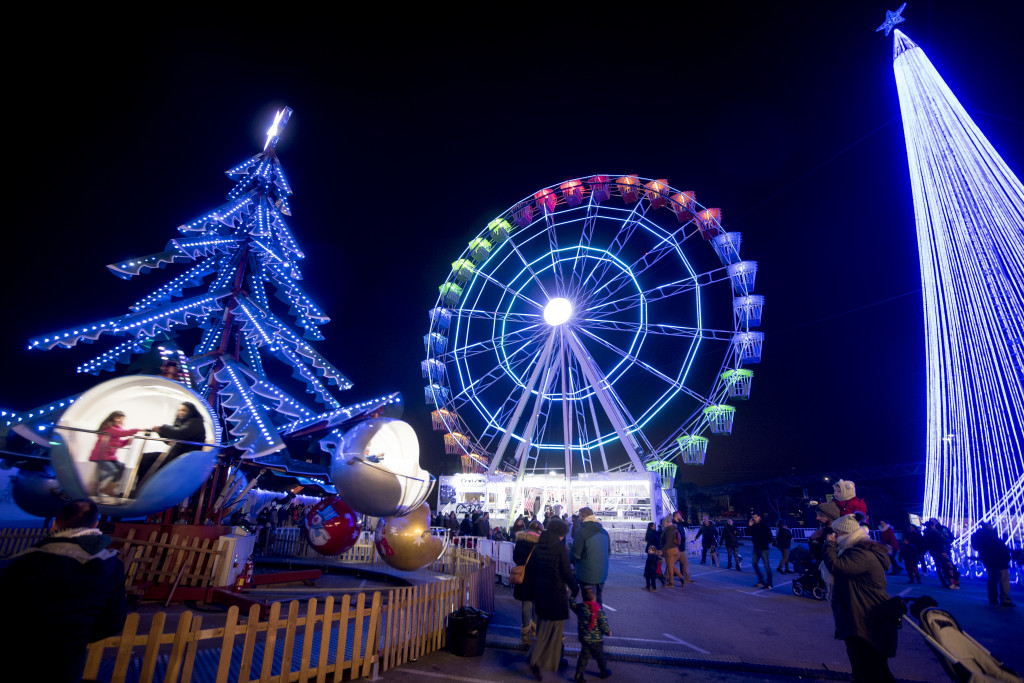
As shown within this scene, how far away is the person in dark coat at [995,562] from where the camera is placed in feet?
28.3

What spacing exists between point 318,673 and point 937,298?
52.9 feet

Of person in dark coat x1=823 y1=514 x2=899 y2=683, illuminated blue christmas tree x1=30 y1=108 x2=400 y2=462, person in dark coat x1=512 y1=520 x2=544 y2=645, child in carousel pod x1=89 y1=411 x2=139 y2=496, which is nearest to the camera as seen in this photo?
person in dark coat x1=823 y1=514 x2=899 y2=683

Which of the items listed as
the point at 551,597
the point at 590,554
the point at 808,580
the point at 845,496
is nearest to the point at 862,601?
the point at 845,496

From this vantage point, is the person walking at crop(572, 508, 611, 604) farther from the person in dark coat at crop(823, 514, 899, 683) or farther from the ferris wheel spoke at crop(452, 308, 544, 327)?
the ferris wheel spoke at crop(452, 308, 544, 327)

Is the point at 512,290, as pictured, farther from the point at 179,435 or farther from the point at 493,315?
the point at 179,435

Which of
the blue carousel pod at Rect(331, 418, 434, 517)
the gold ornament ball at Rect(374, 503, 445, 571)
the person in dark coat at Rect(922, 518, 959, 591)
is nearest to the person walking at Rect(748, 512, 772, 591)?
the person in dark coat at Rect(922, 518, 959, 591)

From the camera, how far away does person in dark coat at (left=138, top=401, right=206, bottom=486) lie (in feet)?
13.9

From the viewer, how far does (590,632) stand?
15.3 feet

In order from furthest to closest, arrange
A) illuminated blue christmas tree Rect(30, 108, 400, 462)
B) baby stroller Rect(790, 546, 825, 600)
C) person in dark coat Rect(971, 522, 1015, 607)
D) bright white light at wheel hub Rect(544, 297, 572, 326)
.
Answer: bright white light at wheel hub Rect(544, 297, 572, 326) → baby stroller Rect(790, 546, 825, 600) → person in dark coat Rect(971, 522, 1015, 607) → illuminated blue christmas tree Rect(30, 108, 400, 462)

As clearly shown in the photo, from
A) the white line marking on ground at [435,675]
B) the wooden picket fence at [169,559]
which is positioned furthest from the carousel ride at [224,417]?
the white line marking on ground at [435,675]

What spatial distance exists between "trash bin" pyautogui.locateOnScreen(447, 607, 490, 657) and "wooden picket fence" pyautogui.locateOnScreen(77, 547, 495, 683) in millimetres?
288

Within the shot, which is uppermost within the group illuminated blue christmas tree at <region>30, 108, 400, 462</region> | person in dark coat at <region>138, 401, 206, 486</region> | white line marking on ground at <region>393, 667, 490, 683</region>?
illuminated blue christmas tree at <region>30, 108, 400, 462</region>

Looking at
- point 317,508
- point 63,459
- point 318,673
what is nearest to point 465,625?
point 318,673

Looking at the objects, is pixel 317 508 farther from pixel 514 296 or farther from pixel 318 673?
pixel 514 296
